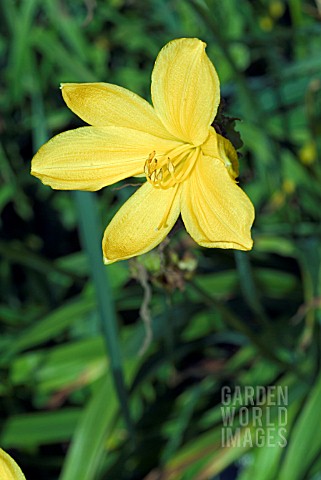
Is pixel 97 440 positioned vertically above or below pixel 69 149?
below

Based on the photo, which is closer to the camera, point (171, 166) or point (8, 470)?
point (8, 470)

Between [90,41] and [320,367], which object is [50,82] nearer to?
[90,41]

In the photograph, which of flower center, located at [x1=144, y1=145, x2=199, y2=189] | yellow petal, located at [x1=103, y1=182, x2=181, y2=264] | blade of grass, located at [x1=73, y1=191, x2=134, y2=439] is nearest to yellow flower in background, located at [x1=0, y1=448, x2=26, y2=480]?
yellow petal, located at [x1=103, y1=182, x2=181, y2=264]

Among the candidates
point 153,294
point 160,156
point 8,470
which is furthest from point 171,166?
point 153,294

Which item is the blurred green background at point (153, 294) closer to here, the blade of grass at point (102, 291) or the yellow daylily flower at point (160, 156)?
the blade of grass at point (102, 291)

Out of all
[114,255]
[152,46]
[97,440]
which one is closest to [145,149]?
[114,255]

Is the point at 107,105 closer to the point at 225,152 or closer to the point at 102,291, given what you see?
the point at 225,152

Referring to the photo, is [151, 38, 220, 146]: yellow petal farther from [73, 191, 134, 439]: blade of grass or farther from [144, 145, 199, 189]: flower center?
[73, 191, 134, 439]: blade of grass
